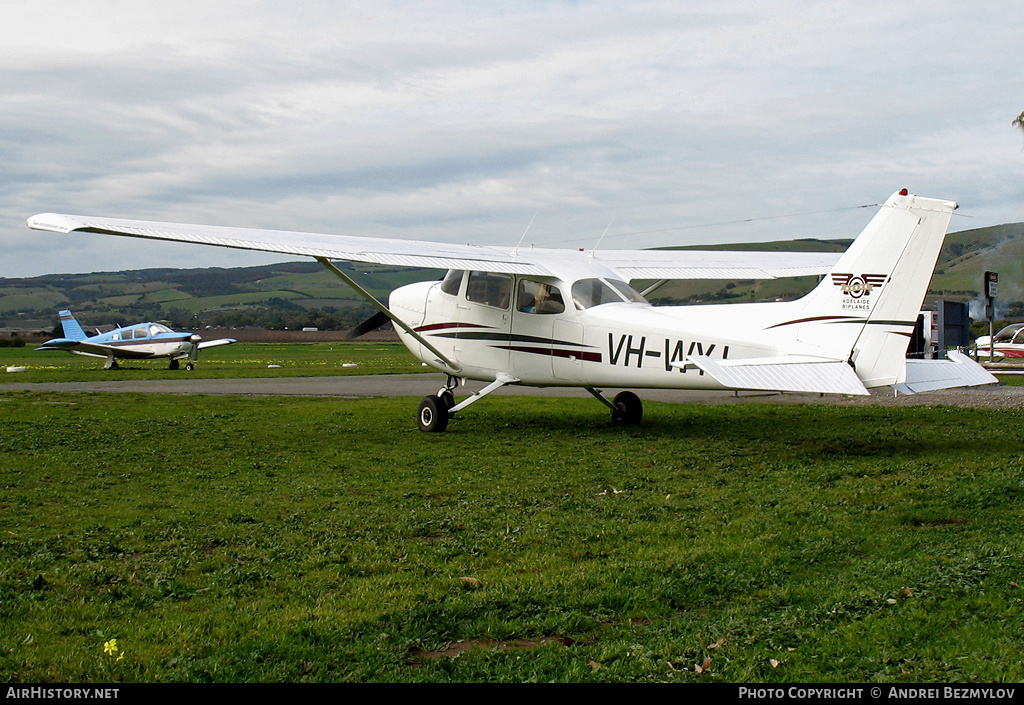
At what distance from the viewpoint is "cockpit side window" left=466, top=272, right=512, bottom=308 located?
12.5m

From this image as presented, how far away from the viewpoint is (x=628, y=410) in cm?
1286

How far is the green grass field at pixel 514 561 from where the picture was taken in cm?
359

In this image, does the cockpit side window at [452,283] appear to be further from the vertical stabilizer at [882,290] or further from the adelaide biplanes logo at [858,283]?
the adelaide biplanes logo at [858,283]

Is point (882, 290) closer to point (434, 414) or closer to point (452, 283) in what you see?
point (434, 414)

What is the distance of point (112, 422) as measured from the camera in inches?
506

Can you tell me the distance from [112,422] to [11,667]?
10.2m

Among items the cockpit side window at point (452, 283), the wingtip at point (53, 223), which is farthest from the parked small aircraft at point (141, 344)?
the wingtip at point (53, 223)

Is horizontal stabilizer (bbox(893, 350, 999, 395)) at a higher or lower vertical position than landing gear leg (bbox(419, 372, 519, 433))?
higher

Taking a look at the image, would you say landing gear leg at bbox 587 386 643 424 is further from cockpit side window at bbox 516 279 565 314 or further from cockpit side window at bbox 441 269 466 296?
cockpit side window at bbox 441 269 466 296

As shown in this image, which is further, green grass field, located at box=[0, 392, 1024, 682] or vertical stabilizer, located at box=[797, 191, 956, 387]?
vertical stabilizer, located at box=[797, 191, 956, 387]

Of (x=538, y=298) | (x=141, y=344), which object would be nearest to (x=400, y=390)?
(x=538, y=298)

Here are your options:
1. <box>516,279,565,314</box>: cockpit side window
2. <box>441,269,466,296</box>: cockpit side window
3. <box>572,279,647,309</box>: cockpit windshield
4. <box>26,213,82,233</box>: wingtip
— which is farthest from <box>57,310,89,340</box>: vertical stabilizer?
<box>572,279,647,309</box>: cockpit windshield

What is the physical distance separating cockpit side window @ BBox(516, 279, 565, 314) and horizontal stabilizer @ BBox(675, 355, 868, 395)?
128 inches

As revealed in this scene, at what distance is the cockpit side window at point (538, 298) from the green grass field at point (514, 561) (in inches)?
86.8
